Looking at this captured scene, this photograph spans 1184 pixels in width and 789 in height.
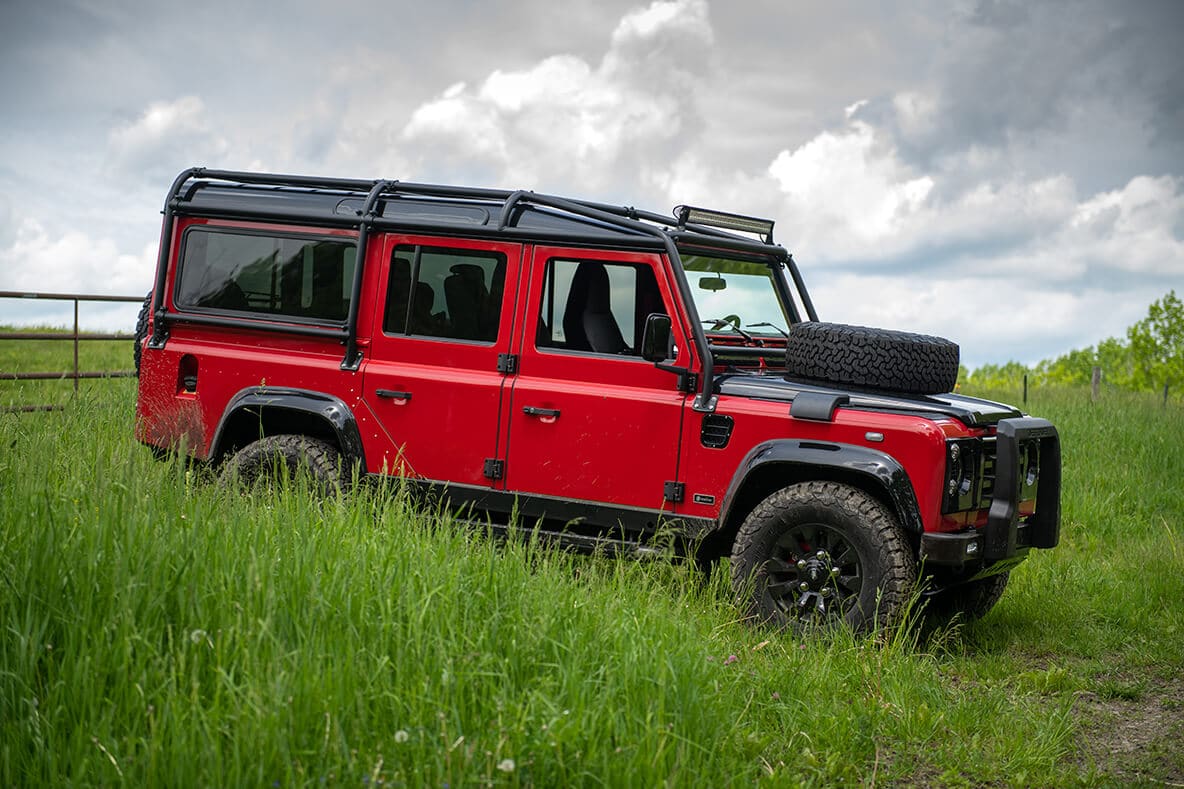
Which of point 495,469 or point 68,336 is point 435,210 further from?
point 68,336

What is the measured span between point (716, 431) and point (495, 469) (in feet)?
4.52

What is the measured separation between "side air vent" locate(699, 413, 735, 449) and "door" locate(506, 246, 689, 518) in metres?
0.15

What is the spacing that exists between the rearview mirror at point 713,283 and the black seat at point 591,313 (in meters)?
0.61

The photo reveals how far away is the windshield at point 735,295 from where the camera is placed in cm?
654

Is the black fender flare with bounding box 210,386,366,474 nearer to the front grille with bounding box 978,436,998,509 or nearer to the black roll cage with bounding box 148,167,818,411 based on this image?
the black roll cage with bounding box 148,167,818,411

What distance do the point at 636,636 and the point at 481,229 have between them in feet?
10.6

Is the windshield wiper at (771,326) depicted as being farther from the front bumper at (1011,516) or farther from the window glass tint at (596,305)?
the front bumper at (1011,516)

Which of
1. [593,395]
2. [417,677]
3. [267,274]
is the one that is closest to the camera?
[417,677]

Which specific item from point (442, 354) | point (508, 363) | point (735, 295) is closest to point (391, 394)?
point (442, 354)

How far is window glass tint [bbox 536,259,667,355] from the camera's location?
632cm

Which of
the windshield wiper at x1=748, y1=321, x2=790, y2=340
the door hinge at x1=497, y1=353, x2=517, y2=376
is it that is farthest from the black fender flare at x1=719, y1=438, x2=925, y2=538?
the door hinge at x1=497, y1=353, x2=517, y2=376

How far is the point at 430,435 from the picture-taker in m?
6.71

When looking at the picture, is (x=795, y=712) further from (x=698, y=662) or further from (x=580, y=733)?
(x=580, y=733)

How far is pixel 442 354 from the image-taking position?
6.75 metres
